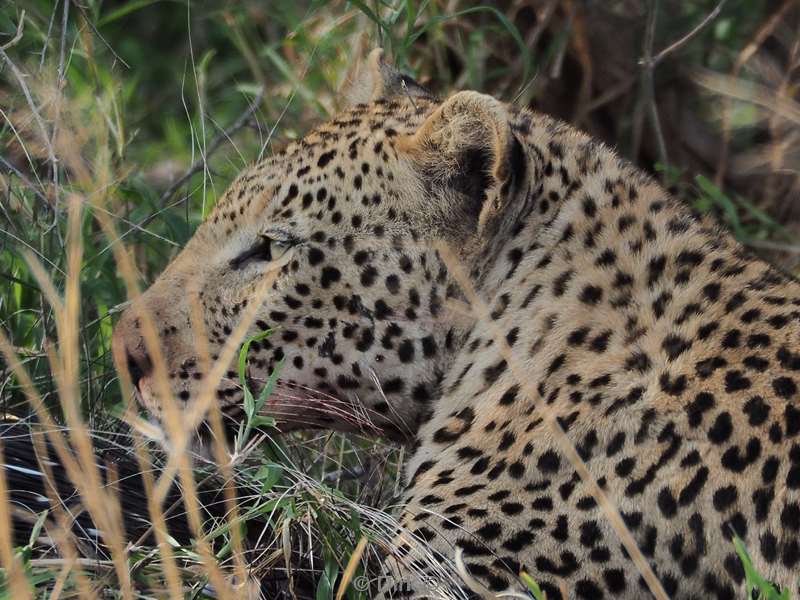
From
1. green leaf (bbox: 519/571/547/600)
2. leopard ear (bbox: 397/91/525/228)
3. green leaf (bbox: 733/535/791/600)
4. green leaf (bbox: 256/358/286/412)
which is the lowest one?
green leaf (bbox: 256/358/286/412)

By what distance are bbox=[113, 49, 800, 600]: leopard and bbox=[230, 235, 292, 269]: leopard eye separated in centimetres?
1

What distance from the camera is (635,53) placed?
302 inches

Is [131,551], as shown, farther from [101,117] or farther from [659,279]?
[101,117]

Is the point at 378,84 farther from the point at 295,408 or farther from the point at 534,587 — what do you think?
the point at 534,587

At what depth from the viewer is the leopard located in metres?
3.38

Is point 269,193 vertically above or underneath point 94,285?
above

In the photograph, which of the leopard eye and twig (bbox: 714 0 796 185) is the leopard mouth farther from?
twig (bbox: 714 0 796 185)

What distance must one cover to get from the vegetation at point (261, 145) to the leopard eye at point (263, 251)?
0.37 meters

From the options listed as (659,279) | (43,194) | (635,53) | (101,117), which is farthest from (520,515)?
(635,53)

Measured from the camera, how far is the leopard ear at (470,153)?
372cm

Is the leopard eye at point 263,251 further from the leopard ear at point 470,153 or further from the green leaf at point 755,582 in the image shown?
the green leaf at point 755,582

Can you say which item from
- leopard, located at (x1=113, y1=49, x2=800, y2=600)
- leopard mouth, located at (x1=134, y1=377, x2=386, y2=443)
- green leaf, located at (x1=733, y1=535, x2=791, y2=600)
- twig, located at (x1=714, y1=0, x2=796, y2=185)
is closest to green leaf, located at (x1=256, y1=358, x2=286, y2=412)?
leopard, located at (x1=113, y1=49, x2=800, y2=600)

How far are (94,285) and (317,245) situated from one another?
1.40 m

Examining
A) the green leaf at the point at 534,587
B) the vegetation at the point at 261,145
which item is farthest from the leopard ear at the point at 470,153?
the green leaf at the point at 534,587
